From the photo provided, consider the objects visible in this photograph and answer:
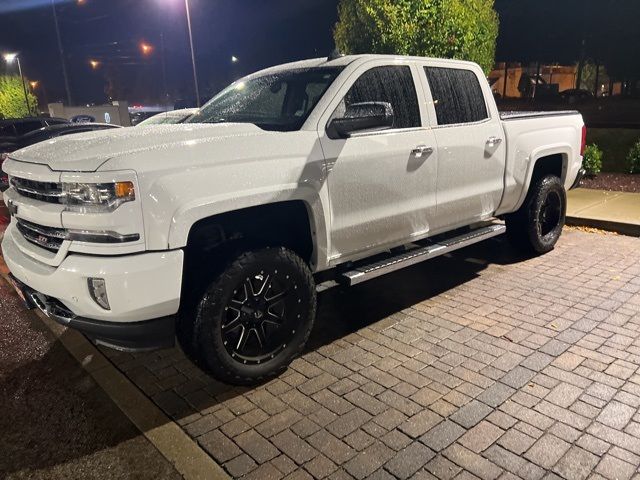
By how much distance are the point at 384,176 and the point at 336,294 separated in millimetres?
1654

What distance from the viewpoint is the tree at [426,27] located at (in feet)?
31.7

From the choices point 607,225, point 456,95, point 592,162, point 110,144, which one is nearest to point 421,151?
point 456,95

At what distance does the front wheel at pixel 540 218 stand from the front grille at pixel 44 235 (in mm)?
4609

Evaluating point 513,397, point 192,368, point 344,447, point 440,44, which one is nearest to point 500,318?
point 513,397

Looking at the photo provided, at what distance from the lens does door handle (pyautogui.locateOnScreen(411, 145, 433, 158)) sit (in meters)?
4.04

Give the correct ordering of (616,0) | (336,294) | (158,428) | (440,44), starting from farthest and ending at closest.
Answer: (616,0), (440,44), (336,294), (158,428)

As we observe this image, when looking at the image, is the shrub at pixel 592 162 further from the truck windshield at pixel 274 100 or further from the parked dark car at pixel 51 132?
the parked dark car at pixel 51 132

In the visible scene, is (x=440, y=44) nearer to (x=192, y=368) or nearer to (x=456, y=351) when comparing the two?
(x=456, y=351)

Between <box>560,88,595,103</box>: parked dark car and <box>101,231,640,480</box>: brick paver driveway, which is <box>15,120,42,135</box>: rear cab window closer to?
<box>101,231,640,480</box>: brick paver driveway

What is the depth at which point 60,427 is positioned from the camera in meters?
3.09

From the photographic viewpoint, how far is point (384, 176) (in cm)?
A: 383

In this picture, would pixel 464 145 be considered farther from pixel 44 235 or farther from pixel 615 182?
pixel 615 182

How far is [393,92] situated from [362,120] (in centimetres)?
84

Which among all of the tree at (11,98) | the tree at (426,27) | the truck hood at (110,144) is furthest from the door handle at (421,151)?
the tree at (11,98)
